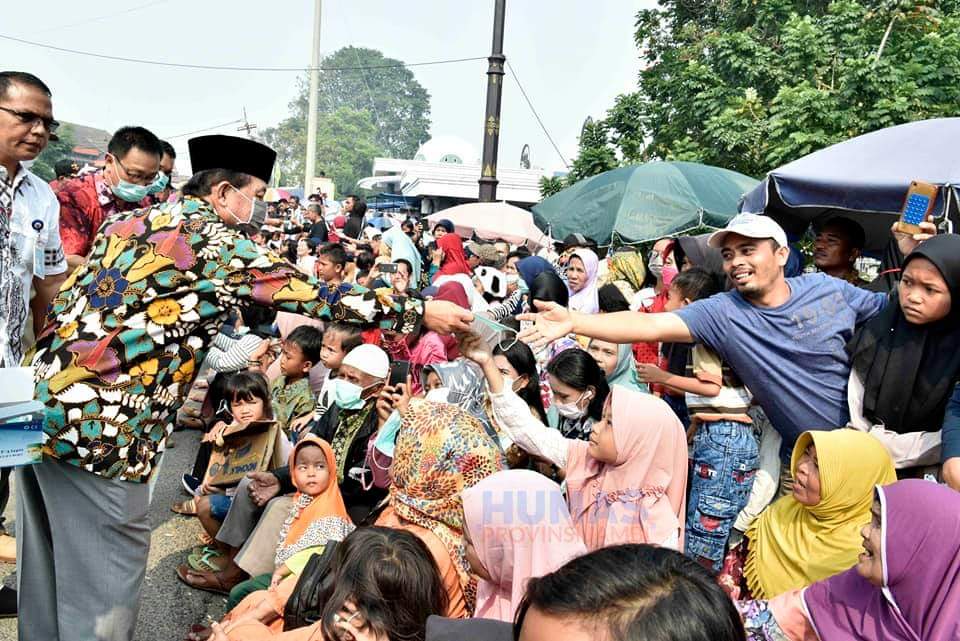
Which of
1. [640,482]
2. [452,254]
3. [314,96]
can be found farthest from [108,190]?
[314,96]

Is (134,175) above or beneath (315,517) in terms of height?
above

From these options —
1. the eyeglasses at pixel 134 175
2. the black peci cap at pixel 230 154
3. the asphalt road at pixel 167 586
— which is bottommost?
the asphalt road at pixel 167 586

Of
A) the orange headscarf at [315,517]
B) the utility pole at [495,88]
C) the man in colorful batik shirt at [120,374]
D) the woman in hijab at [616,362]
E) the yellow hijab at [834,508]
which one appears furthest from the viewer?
the utility pole at [495,88]

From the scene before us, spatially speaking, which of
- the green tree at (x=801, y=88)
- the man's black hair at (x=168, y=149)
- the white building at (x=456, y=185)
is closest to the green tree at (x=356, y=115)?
the white building at (x=456, y=185)

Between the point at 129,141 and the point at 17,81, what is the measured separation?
1628 mm

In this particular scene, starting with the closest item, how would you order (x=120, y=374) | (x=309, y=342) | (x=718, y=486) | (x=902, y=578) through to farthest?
1. (x=902, y=578)
2. (x=120, y=374)
3. (x=718, y=486)
4. (x=309, y=342)

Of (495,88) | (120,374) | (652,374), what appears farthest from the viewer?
(495,88)

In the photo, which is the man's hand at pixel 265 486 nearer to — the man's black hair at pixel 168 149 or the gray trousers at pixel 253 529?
the gray trousers at pixel 253 529

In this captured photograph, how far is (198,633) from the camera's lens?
3535mm

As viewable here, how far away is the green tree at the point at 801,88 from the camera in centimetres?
931

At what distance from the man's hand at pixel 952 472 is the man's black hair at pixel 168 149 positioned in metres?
4.52

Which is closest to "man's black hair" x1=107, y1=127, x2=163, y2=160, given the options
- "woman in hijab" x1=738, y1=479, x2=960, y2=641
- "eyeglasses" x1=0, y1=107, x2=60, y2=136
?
"eyeglasses" x1=0, y1=107, x2=60, y2=136

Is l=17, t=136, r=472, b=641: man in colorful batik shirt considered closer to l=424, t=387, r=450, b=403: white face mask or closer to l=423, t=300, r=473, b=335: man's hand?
l=423, t=300, r=473, b=335: man's hand

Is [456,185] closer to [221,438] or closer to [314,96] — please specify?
[314,96]
